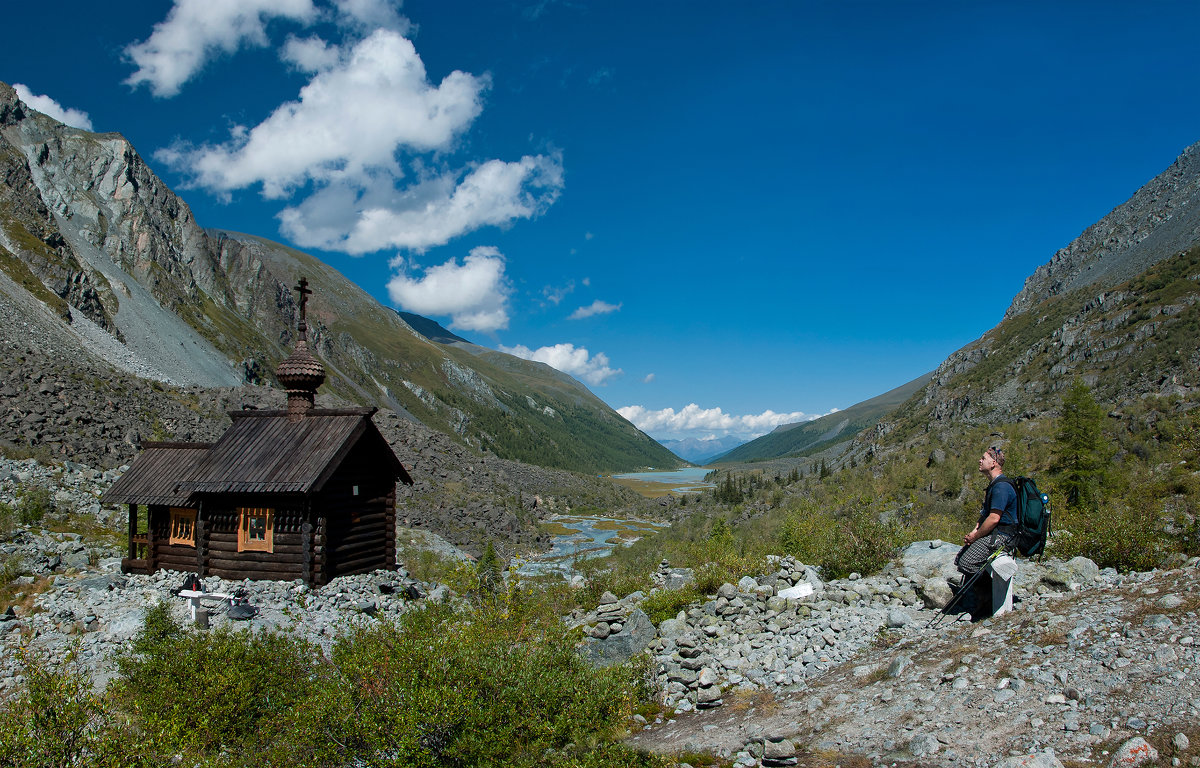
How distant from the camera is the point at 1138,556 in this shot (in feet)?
33.3

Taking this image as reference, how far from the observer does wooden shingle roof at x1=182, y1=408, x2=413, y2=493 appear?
17641 mm

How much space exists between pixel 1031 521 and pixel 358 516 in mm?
18139

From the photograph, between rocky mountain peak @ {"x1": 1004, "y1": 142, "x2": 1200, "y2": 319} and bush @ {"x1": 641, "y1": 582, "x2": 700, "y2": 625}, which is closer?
bush @ {"x1": 641, "y1": 582, "x2": 700, "y2": 625}

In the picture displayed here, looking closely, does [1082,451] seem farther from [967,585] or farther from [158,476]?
[158,476]

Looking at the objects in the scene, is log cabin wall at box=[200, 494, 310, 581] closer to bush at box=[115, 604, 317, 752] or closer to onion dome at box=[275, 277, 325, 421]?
onion dome at box=[275, 277, 325, 421]

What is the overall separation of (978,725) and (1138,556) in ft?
20.7

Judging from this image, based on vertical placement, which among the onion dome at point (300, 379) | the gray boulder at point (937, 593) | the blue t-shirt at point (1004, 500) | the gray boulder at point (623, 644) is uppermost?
the onion dome at point (300, 379)

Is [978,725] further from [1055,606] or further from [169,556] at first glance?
[169,556]

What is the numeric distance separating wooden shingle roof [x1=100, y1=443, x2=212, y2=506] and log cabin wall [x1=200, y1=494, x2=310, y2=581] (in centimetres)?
119

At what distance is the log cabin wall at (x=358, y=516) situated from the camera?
18.5 m

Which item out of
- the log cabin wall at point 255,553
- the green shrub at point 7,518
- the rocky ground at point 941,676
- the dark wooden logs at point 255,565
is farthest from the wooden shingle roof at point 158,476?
the rocky ground at point 941,676

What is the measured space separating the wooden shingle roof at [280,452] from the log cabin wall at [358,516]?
2.69 ft

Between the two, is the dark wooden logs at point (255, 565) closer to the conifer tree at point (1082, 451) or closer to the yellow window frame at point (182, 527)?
the yellow window frame at point (182, 527)

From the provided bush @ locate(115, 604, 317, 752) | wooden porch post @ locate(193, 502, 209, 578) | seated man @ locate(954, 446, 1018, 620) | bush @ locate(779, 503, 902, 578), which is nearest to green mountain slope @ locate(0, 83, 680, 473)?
wooden porch post @ locate(193, 502, 209, 578)
